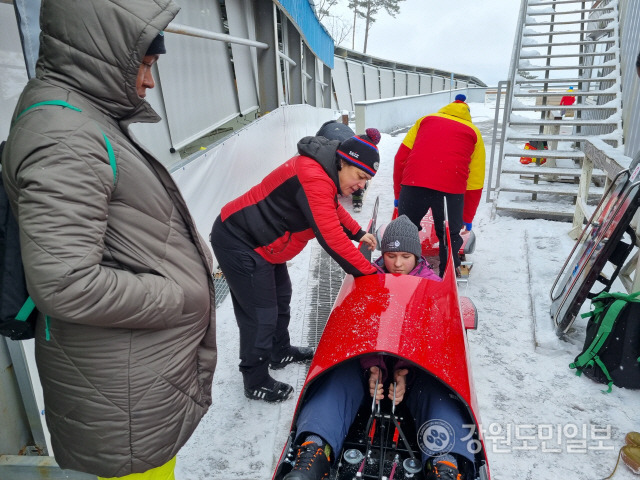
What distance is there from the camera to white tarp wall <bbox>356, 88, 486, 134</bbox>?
11094mm

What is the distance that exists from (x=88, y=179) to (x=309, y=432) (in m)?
1.33

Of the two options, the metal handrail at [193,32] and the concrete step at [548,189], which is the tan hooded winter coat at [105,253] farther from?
the concrete step at [548,189]

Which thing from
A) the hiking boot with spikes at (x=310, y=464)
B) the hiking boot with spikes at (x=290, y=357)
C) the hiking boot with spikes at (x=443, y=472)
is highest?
the hiking boot with spikes at (x=310, y=464)

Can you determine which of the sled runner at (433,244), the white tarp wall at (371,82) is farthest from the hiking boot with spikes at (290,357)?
the white tarp wall at (371,82)

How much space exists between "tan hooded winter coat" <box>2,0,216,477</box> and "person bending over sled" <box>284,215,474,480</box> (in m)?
0.52

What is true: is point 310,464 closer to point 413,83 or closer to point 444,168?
point 444,168

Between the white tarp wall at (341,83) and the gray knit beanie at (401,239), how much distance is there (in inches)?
578

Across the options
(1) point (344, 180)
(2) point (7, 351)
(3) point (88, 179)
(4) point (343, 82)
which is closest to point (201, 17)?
(1) point (344, 180)

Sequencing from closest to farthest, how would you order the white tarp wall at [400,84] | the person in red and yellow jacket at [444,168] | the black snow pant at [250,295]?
the black snow pant at [250,295] → the person in red and yellow jacket at [444,168] → the white tarp wall at [400,84]

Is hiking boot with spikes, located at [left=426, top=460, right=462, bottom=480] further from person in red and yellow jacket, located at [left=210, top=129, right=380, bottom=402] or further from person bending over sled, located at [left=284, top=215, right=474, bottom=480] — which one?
person in red and yellow jacket, located at [left=210, top=129, right=380, bottom=402]

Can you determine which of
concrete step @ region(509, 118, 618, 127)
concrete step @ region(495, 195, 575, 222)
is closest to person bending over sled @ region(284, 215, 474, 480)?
concrete step @ region(495, 195, 575, 222)

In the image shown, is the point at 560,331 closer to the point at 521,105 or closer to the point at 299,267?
the point at 299,267

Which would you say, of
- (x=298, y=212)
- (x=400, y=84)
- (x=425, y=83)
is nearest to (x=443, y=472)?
(x=298, y=212)

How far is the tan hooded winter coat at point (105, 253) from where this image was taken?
1.01 m
